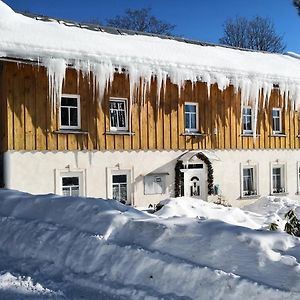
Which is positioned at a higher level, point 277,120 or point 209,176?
point 277,120

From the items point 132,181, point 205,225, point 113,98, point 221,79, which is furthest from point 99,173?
point 205,225

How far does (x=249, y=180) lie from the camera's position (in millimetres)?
16594

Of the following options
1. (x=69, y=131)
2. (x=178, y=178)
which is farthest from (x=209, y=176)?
(x=69, y=131)

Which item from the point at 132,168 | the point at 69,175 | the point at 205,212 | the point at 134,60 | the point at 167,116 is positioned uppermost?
the point at 134,60

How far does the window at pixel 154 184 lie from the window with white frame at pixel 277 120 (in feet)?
18.2

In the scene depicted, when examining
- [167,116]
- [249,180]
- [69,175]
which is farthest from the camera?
[249,180]

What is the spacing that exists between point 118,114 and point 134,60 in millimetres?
1739

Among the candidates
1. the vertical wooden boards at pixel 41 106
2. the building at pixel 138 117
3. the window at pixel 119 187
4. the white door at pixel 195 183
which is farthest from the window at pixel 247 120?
the vertical wooden boards at pixel 41 106

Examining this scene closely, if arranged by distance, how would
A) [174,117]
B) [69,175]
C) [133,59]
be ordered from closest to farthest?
[69,175], [133,59], [174,117]

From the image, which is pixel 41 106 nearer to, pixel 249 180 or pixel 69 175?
pixel 69 175

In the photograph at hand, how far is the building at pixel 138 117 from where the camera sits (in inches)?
480

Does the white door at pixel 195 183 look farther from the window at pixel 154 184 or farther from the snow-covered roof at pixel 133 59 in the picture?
the snow-covered roof at pixel 133 59

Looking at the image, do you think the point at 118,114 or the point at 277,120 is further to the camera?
the point at 277,120

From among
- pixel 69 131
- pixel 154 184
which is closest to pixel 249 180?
pixel 154 184
